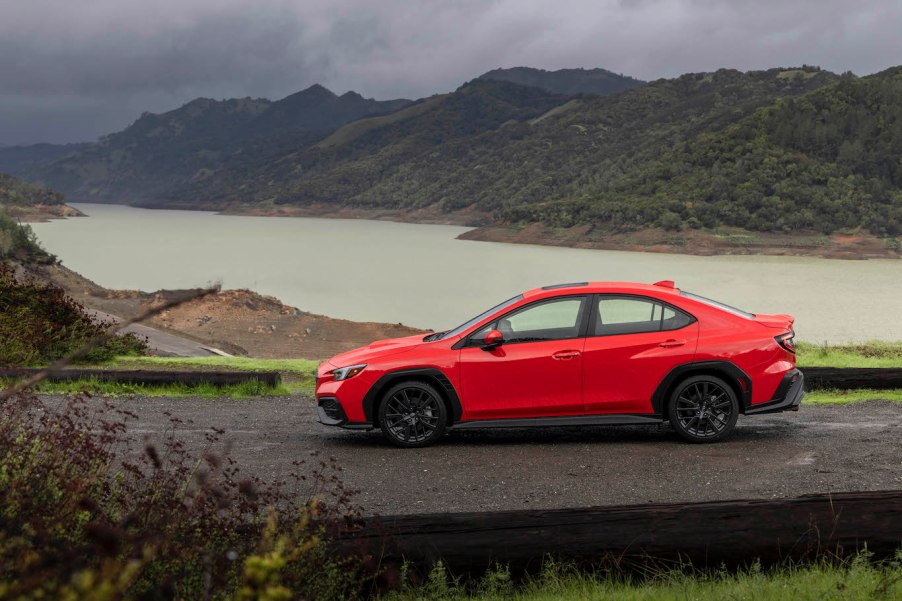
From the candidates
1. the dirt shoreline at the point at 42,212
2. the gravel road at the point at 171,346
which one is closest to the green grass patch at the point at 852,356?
the gravel road at the point at 171,346

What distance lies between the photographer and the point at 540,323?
886 centimetres

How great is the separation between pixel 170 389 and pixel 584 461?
7.62 metres

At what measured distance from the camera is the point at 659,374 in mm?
8531

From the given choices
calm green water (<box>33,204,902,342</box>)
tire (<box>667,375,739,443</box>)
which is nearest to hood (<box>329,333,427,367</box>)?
tire (<box>667,375,739,443</box>)

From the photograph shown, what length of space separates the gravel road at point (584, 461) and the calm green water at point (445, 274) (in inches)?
1370

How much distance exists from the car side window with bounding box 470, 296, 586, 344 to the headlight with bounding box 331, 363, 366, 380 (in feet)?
3.63

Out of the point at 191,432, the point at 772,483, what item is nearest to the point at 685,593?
the point at 772,483

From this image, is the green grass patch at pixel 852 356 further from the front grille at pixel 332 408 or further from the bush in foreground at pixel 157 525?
the bush in foreground at pixel 157 525

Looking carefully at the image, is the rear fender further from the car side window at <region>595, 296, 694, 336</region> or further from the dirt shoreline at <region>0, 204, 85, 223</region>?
the dirt shoreline at <region>0, 204, 85, 223</region>

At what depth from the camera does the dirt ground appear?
36.4m

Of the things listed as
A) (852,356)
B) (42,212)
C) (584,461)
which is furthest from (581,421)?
(42,212)

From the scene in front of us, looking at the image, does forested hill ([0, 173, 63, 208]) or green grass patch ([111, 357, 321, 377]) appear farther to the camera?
forested hill ([0, 173, 63, 208])

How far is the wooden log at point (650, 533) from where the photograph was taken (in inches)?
205

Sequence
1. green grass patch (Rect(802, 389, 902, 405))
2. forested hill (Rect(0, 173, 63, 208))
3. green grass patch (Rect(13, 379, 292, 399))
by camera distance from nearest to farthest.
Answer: green grass patch (Rect(802, 389, 902, 405)), green grass patch (Rect(13, 379, 292, 399)), forested hill (Rect(0, 173, 63, 208))
